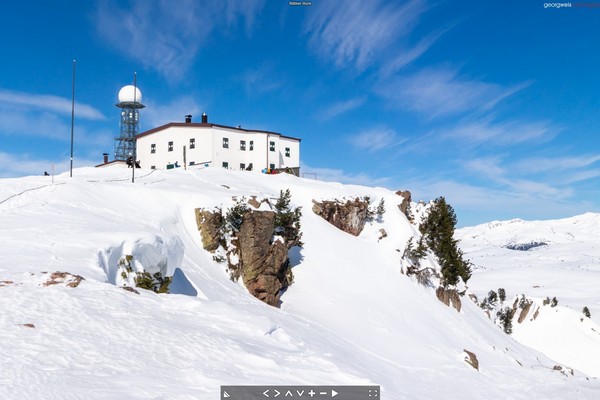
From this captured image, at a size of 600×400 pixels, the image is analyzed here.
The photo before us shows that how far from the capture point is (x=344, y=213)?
A: 1629 inches

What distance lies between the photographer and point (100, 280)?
527 inches

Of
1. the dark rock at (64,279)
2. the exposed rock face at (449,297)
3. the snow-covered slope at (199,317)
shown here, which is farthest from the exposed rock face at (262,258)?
the dark rock at (64,279)

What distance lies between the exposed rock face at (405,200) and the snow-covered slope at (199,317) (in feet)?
19.8

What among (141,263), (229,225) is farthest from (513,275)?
(141,263)

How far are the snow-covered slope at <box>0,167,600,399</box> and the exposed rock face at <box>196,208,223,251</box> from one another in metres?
0.60

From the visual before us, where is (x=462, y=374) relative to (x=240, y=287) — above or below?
below

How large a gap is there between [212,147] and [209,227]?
28425mm

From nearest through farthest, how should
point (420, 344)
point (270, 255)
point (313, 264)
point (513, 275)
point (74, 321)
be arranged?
point (74, 321) → point (420, 344) → point (270, 255) → point (313, 264) → point (513, 275)

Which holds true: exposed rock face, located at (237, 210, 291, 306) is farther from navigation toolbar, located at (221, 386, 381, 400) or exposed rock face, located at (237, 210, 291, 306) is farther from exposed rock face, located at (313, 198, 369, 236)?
navigation toolbar, located at (221, 386, 381, 400)

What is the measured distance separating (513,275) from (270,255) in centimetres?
16571

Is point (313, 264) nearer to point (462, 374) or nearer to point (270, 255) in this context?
point (270, 255)

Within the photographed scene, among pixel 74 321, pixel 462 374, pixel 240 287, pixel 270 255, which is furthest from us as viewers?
pixel 270 255

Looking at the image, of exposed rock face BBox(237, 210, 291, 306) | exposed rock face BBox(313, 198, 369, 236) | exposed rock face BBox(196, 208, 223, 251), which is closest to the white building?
exposed rock face BBox(313, 198, 369, 236)

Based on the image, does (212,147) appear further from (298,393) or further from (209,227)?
(298,393)
